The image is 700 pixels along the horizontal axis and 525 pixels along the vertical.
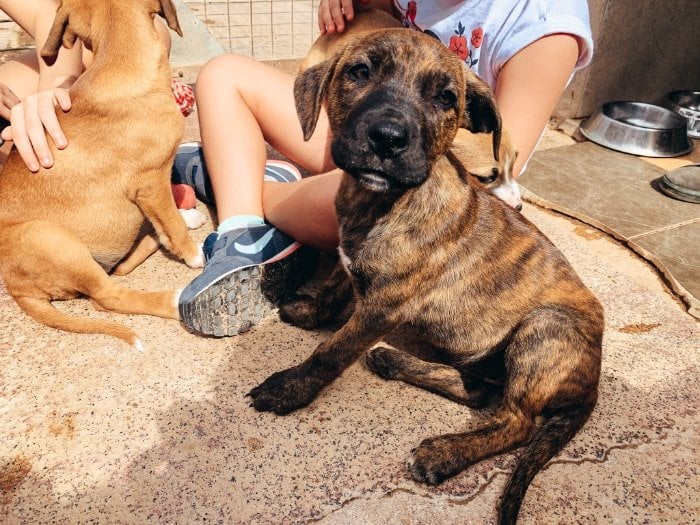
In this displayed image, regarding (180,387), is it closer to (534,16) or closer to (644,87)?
(534,16)

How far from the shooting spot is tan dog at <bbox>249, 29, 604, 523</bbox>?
2.22 metres

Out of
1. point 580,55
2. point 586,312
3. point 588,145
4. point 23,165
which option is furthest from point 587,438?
point 588,145

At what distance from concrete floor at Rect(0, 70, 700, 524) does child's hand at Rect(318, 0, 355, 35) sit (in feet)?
7.00

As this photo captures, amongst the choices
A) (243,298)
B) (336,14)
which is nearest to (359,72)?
(243,298)

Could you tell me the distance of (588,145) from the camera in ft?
19.4

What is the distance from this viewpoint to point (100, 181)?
299cm

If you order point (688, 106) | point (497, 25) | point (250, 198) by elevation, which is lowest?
point (688, 106)

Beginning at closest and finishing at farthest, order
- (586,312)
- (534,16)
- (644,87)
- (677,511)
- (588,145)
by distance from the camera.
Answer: (677,511)
(586,312)
(534,16)
(588,145)
(644,87)

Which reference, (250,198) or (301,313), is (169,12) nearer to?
(250,198)

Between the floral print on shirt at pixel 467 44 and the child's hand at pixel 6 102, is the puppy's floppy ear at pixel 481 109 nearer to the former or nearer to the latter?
the floral print on shirt at pixel 467 44

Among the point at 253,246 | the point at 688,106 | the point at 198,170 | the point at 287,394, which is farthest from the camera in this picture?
the point at 688,106

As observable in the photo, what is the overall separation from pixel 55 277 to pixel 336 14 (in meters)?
2.46

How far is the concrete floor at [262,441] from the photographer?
2197 millimetres

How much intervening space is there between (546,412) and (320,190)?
1.59 m
